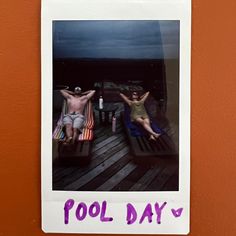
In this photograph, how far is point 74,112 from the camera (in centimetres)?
48

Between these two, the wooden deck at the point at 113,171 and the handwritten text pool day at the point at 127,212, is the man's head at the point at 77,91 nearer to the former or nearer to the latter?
the wooden deck at the point at 113,171

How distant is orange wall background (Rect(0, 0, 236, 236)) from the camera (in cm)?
47

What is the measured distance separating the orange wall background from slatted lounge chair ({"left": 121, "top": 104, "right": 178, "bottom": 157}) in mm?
34

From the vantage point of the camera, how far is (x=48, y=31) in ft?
1.54

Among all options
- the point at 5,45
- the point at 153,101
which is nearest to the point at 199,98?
the point at 153,101

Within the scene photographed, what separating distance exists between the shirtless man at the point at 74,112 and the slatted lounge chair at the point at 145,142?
6cm

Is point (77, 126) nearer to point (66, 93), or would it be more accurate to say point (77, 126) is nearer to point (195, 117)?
point (66, 93)

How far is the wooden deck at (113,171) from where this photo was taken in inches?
18.8

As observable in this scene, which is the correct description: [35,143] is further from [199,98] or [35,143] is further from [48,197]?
[199,98]

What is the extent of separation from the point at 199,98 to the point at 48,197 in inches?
9.8

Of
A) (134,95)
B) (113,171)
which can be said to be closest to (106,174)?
(113,171)

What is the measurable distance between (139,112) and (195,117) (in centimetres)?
8

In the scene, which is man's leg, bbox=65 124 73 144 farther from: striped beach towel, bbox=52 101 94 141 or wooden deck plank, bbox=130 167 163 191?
wooden deck plank, bbox=130 167 163 191

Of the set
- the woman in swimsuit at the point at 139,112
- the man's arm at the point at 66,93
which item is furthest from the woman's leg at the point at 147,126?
the man's arm at the point at 66,93
